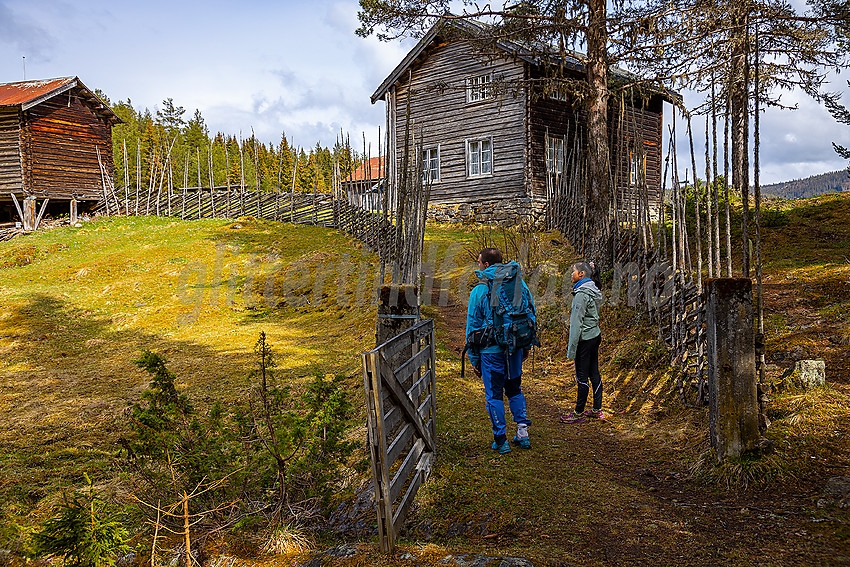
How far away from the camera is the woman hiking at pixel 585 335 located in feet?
19.2

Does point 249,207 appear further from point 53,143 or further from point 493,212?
point 493,212

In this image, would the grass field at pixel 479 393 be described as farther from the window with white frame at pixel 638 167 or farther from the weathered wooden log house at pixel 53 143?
the weathered wooden log house at pixel 53 143

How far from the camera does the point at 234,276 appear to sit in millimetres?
15016

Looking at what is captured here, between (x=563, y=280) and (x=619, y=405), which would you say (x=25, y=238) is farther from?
(x=619, y=405)

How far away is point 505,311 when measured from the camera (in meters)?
4.65

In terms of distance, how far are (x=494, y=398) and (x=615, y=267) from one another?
5258 millimetres

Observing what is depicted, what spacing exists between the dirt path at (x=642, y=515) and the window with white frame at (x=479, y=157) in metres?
16.6

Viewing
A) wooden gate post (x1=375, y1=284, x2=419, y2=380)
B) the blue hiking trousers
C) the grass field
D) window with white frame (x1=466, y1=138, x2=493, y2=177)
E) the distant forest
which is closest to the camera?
the grass field

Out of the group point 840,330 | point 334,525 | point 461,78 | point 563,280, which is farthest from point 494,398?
point 461,78

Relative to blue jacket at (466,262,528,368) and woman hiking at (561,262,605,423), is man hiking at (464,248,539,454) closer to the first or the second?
blue jacket at (466,262,528,368)

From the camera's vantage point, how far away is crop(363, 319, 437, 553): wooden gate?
311 cm

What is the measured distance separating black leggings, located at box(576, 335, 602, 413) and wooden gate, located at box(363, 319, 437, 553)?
2.06 metres

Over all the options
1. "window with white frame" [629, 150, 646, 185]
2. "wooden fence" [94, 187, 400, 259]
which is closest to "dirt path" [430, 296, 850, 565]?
"window with white frame" [629, 150, 646, 185]

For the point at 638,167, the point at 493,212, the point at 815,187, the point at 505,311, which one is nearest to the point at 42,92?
the point at 493,212
